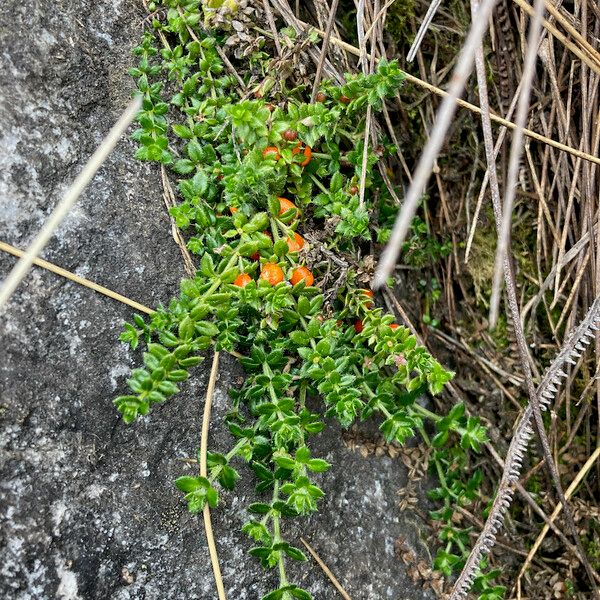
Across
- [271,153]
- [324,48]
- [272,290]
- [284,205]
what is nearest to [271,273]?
[272,290]

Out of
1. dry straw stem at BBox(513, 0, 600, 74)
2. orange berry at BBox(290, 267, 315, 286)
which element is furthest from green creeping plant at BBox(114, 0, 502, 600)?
dry straw stem at BBox(513, 0, 600, 74)

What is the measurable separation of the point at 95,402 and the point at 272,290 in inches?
25.4

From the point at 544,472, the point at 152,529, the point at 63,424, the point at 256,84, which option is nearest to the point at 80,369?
the point at 63,424

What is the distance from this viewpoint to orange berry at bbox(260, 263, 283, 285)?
218 centimetres

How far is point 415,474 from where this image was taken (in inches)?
99.1

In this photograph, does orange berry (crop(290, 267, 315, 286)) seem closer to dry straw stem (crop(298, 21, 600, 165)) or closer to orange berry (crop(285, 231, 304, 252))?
orange berry (crop(285, 231, 304, 252))

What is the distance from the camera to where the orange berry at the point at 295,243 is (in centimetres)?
227

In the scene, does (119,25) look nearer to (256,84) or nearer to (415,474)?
(256,84)

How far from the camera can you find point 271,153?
7.23 feet

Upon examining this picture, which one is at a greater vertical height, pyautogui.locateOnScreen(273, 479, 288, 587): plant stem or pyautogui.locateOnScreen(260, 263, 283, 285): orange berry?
pyautogui.locateOnScreen(260, 263, 283, 285): orange berry

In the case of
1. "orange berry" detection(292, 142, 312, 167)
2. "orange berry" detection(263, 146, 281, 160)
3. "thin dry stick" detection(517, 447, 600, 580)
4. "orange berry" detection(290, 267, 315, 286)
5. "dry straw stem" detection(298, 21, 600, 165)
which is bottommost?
"thin dry stick" detection(517, 447, 600, 580)

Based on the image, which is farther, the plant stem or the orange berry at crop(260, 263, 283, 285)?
the orange berry at crop(260, 263, 283, 285)

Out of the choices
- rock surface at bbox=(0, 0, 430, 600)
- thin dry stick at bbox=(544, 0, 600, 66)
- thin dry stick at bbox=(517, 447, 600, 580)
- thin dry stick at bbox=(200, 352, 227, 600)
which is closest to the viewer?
rock surface at bbox=(0, 0, 430, 600)

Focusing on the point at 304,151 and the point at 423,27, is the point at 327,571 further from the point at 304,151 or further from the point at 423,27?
the point at 423,27
